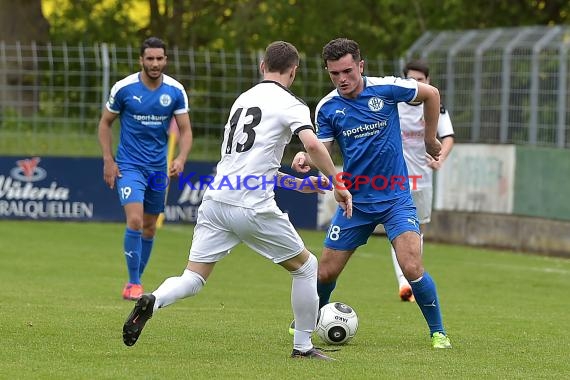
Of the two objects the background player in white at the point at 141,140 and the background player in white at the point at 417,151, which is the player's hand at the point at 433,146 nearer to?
the background player in white at the point at 417,151

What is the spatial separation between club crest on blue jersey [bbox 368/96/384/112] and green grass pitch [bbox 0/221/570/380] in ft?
5.34

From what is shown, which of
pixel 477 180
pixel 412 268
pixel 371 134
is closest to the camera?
pixel 412 268

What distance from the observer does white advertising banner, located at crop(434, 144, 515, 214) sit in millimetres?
19500

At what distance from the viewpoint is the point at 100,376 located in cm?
730

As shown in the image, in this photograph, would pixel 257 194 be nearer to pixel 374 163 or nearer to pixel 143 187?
pixel 374 163

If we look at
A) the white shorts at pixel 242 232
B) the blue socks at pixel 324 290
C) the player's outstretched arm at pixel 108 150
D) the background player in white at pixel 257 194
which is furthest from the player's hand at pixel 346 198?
the player's outstretched arm at pixel 108 150

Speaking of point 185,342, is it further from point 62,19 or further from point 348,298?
point 62,19

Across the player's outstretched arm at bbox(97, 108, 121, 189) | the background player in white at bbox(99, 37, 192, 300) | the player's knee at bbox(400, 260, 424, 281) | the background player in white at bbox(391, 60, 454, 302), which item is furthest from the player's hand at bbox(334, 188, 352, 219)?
the background player in white at bbox(391, 60, 454, 302)

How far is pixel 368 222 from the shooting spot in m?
9.10

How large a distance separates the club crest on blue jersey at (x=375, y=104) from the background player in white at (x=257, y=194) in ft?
3.66

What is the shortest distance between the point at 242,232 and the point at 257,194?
0.25 metres

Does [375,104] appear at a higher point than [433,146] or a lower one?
higher

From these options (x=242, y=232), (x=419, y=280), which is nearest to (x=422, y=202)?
(x=419, y=280)

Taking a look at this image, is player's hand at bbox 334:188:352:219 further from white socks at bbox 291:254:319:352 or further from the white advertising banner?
the white advertising banner
